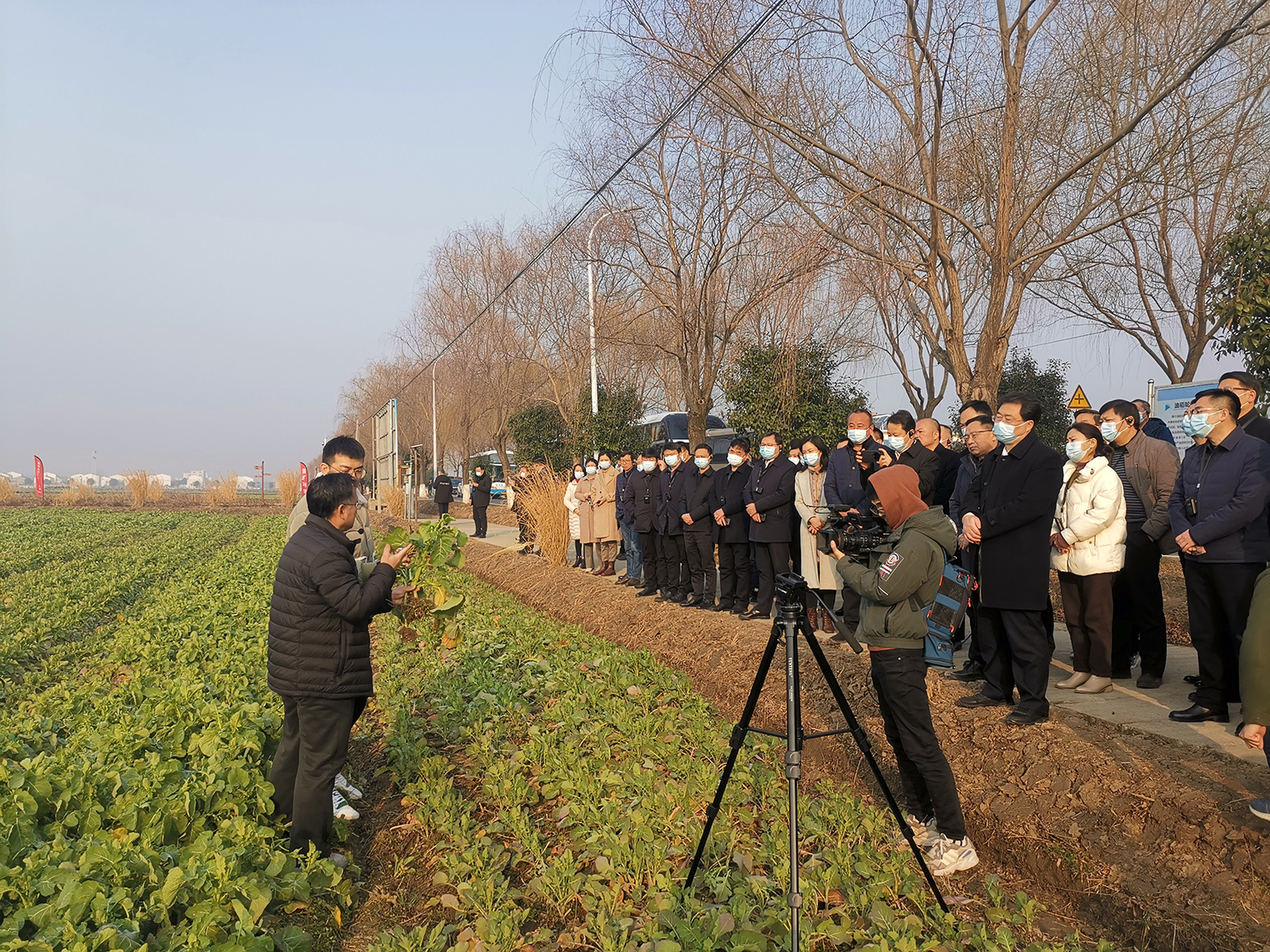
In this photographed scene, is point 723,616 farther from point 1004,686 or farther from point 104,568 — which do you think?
point 104,568

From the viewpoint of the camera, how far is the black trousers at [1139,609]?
702cm

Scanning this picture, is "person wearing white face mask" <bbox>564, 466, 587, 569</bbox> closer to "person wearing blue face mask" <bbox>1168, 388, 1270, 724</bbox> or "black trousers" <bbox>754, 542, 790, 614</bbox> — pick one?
"black trousers" <bbox>754, 542, 790, 614</bbox>

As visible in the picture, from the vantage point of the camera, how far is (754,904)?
4.17 metres

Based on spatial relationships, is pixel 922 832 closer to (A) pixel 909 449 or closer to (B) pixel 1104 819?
(B) pixel 1104 819

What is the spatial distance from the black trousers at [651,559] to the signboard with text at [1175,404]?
23.2 ft

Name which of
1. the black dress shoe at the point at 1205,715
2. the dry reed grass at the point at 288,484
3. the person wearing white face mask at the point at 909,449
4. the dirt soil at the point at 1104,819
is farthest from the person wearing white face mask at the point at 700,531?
the dry reed grass at the point at 288,484

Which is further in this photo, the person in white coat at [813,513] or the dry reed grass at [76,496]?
the dry reed grass at [76,496]

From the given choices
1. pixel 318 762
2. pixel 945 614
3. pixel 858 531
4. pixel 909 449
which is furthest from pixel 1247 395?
pixel 318 762

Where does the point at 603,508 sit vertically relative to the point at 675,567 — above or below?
above

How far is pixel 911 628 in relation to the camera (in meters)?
4.62

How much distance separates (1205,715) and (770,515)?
4880 millimetres

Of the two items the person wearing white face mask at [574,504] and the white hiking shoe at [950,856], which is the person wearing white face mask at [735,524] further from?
the white hiking shoe at [950,856]

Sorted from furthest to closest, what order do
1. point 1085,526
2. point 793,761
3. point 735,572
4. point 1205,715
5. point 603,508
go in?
point 603,508 → point 735,572 → point 1085,526 → point 1205,715 → point 793,761

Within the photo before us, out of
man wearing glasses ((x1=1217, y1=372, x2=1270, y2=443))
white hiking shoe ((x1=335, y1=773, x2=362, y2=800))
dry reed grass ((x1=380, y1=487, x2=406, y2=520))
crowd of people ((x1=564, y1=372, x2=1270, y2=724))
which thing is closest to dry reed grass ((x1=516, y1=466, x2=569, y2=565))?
crowd of people ((x1=564, y1=372, x2=1270, y2=724))
